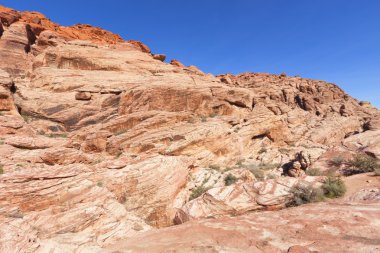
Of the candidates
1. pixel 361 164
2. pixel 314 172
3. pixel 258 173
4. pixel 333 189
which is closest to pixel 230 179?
pixel 258 173

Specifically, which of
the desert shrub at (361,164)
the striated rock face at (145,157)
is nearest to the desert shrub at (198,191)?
the striated rock face at (145,157)

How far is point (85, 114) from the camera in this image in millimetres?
18516

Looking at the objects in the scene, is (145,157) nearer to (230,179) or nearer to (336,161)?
(230,179)

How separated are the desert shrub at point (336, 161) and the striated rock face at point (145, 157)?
2.41 ft

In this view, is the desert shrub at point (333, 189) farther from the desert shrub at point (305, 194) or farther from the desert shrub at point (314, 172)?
the desert shrub at point (314, 172)

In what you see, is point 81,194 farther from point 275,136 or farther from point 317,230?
point 275,136

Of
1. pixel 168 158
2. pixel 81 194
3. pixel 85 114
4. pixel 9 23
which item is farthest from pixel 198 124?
pixel 9 23

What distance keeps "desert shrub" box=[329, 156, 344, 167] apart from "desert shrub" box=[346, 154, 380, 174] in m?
0.52

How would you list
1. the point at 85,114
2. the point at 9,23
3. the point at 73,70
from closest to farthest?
the point at 85,114, the point at 73,70, the point at 9,23

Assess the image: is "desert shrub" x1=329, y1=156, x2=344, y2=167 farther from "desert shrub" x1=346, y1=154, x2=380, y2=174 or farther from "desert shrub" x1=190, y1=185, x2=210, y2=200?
"desert shrub" x1=190, y1=185, x2=210, y2=200

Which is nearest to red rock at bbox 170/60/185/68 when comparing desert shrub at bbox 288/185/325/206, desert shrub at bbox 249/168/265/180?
desert shrub at bbox 249/168/265/180

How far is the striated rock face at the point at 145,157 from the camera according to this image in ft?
22.4

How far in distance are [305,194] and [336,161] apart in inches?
298

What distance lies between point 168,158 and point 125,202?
392cm
